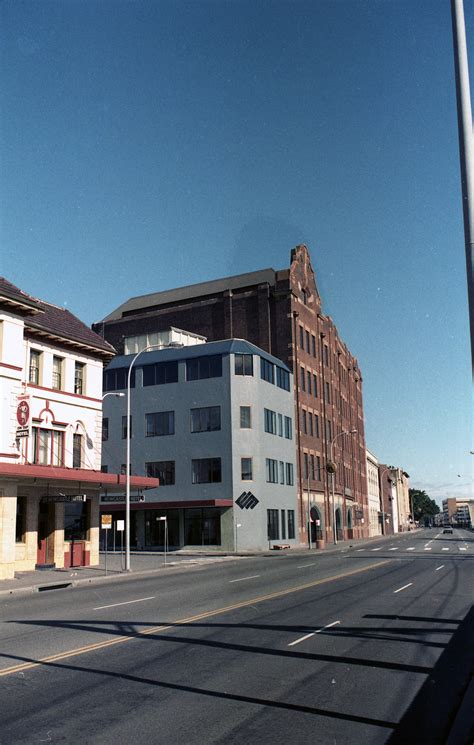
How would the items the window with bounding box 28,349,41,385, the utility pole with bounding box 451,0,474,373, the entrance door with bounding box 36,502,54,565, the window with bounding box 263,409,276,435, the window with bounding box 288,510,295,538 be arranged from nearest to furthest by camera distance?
1. the utility pole with bounding box 451,0,474,373
2. the window with bounding box 28,349,41,385
3. the entrance door with bounding box 36,502,54,565
4. the window with bounding box 263,409,276,435
5. the window with bounding box 288,510,295,538

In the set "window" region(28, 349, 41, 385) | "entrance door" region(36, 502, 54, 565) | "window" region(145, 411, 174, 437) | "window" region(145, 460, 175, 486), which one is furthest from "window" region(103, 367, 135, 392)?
"entrance door" region(36, 502, 54, 565)

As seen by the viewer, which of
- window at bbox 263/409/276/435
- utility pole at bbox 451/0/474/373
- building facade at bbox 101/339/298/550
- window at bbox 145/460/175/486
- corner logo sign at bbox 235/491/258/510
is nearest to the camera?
utility pole at bbox 451/0/474/373

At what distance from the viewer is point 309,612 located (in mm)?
15922

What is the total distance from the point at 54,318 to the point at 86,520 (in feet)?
34.4

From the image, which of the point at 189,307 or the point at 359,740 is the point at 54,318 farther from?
the point at 189,307

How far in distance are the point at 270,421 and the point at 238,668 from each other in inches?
1865

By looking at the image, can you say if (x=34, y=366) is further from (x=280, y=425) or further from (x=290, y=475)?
(x=290, y=475)

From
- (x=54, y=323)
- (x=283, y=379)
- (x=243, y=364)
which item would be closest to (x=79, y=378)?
(x=54, y=323)

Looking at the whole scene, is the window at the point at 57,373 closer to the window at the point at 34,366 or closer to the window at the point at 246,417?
the window at the point at 34,366

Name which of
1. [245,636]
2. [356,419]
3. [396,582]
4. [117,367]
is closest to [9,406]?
[396,582]

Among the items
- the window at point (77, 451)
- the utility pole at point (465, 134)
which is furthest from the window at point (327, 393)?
the utility pole at point (465, 134)

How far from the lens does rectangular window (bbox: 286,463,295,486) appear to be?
5988 cm

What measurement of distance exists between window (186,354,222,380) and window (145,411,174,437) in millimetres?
3732

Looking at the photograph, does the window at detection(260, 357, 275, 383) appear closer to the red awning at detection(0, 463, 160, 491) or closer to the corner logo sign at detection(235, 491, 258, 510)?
the corner logo sign at detection(235, 491, 258, 510)
